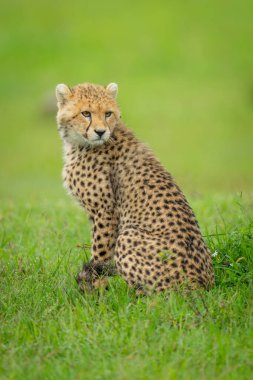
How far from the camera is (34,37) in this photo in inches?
952

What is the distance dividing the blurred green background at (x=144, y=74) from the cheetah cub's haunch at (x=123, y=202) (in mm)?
9230

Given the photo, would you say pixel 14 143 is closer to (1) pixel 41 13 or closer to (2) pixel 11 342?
(1) pixel 41 13

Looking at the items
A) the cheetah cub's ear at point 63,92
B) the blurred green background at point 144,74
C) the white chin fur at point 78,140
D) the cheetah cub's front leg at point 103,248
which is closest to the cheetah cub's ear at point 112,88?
the cheetah cub's ear at point 63,92

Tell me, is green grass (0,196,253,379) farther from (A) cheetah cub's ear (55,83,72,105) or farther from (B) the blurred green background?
(B) the blurred green background

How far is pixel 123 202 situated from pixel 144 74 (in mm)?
17674

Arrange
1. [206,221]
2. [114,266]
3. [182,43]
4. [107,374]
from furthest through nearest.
→ [182,43] → [206,221] → [114,266] → [107,374]

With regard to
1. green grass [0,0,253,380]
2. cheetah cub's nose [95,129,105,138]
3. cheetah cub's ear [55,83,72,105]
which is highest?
cheetah cub's ear [55,83,72,105]

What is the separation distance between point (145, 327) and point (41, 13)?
23.1 m

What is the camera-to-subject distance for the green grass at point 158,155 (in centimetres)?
353

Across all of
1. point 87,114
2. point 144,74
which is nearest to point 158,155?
point 144,74

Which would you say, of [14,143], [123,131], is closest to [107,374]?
[123,131]

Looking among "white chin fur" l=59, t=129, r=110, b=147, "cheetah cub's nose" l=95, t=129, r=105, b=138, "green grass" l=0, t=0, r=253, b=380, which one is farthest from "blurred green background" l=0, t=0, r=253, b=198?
"cheetah cub's nose" l=95, t=129, r=105, b=138

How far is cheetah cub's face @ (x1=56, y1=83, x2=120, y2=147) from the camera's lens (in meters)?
4.79

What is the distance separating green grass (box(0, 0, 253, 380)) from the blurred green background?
1.8 inches
